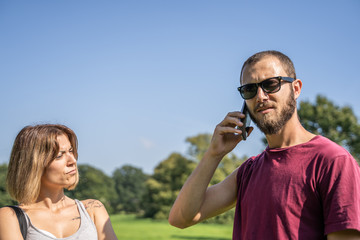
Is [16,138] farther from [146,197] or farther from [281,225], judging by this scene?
[146,197]

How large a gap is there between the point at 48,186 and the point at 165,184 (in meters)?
63.1

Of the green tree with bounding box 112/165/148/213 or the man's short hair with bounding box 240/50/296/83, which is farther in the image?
the green tree with bounding box 112/165/148/213

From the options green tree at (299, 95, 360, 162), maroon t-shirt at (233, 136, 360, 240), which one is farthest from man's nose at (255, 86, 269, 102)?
green tree at (299, 95, 360, 162)

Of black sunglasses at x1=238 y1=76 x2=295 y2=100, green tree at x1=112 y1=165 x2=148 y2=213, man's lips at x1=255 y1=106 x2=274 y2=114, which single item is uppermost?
black sunglasses at x1=238 y1=76 x2=295 y2=100

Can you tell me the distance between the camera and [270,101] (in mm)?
2840

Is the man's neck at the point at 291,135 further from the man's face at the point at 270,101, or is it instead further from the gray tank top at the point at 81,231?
the gray tank top at the point at 81,231

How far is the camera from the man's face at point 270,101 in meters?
2.78

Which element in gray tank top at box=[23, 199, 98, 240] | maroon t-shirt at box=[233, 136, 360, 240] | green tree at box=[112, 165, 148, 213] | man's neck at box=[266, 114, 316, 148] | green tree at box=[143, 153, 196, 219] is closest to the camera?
maroon t-shirt at box=[233, 136, 360, 240]

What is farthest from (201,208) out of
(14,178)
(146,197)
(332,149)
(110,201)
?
(110,201)

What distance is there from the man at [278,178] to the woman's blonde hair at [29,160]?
119 centimetres

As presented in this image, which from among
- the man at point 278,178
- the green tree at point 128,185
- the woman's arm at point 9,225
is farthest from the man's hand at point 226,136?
the green tree at point 128,185

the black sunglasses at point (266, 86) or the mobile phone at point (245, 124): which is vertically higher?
the black sunglasses at point (266, 86)

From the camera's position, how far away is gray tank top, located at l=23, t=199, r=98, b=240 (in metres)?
3.04

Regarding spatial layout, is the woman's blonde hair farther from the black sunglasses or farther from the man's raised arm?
the black sunglasses
